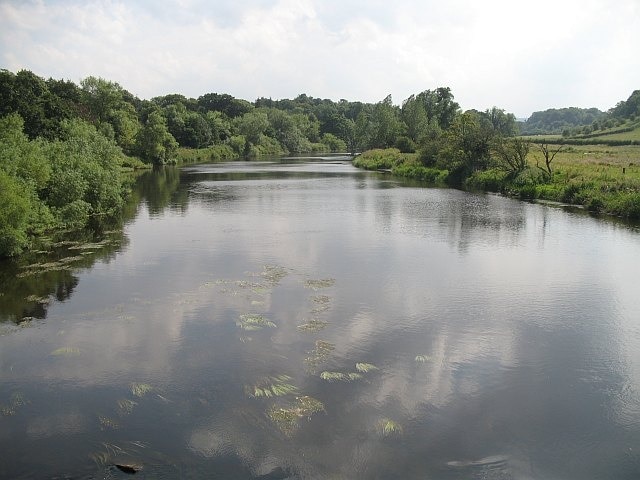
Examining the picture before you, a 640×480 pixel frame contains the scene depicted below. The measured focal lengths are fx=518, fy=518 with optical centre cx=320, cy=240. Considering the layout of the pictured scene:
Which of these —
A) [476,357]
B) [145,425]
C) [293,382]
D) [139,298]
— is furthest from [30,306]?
[476,357]

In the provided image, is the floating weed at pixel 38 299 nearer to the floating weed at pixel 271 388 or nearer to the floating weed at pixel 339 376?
the floating weed at pixel 271 388

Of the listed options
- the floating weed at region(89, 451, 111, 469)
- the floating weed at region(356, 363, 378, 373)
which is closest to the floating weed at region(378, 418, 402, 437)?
the floating weed at region(356, 363, 378, 373)

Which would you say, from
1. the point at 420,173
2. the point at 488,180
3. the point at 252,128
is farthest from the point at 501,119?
the point at 488,180

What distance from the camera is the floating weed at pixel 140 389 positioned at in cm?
988

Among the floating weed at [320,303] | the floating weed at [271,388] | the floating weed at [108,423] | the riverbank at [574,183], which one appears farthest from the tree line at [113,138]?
the floating weed at [271,388]

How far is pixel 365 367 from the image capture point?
35.8 feet

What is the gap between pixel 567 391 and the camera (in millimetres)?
10180

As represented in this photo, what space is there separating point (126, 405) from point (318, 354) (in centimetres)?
410

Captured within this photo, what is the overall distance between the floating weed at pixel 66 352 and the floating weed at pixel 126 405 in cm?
273

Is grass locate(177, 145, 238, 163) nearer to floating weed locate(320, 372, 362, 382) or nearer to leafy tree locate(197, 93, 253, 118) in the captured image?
leafy tree locate(197, 93, 253, 118)

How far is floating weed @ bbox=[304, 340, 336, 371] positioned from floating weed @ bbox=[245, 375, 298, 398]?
78 cm

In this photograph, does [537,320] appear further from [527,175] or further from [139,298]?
[527,175]

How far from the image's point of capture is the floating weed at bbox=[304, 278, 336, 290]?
1645cm

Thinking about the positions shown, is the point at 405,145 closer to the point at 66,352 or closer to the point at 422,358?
the point at 422,358
